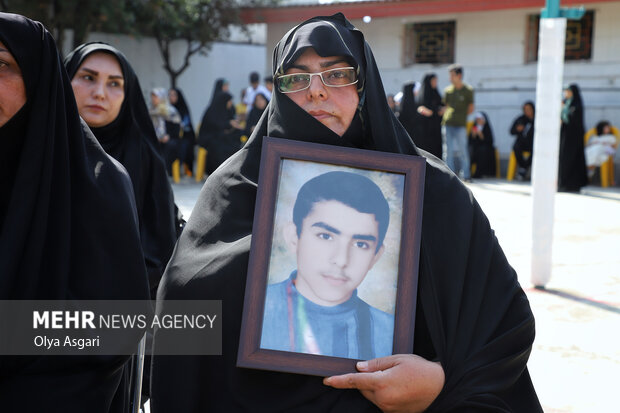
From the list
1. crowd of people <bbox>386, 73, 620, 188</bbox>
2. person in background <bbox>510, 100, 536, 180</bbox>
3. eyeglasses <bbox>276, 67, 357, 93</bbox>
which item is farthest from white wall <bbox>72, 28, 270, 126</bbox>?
eyeglasses <bbox>276, 67, 357, 93</bbox>

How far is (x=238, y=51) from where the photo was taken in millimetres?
23062

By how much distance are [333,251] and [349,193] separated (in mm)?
157

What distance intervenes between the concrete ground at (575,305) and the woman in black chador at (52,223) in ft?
8.06

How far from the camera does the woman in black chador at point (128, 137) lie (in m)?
3.56

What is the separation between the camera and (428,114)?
1476cm

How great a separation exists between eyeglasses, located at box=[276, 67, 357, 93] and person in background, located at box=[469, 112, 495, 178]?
14120 millimetres

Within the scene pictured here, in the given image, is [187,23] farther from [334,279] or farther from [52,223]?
[334,279]

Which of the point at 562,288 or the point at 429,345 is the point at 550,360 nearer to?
the point at 562,288

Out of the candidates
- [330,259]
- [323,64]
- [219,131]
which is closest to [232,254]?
[330,259]

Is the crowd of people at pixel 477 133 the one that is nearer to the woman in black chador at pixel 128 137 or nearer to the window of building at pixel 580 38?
the window of building at pixel 580 38

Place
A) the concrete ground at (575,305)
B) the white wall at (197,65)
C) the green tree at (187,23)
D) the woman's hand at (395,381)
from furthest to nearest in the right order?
the white wall at (197,65), the green tree at (187,23), the concrete ground at (575,305), the woman's hand at (395,381)

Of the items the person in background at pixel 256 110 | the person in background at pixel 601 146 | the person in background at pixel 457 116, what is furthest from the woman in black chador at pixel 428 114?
the person in background at pixel 256 110

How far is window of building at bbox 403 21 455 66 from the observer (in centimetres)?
1750

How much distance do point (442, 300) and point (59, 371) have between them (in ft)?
3.45
